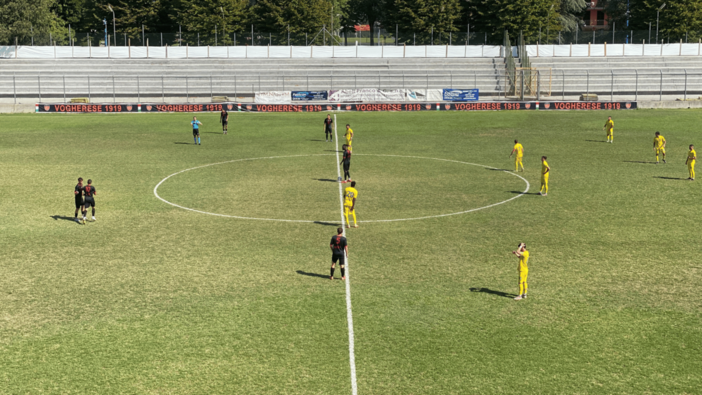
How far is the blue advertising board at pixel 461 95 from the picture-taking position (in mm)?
80125

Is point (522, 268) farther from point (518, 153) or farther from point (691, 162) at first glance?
point (691, 162)

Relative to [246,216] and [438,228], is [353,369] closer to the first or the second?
[438,228]

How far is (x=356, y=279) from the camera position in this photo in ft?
66.6

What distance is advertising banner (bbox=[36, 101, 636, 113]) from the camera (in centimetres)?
7325

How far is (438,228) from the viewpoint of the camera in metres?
26.0

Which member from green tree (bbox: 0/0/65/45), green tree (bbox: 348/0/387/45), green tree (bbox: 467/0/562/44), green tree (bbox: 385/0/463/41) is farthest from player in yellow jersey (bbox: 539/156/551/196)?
green tree (bbox: 348/0/387/45)

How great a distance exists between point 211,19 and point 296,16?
42.7ft

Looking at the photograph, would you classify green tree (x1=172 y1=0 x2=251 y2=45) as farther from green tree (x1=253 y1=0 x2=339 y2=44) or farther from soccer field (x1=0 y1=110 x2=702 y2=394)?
soccer field (x1=0 y1=110 x2=702 y2=394)

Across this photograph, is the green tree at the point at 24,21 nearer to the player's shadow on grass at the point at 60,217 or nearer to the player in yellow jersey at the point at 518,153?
the player's shadow on grass at the point at 60,217

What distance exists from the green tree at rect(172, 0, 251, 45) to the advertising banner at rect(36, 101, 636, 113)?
109 feet

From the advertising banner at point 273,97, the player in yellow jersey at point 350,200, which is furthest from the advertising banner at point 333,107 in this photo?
the player in yellow jersey at point 350,200

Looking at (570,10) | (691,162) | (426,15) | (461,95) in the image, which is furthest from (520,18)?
(691,162)

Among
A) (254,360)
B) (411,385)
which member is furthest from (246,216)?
(411,385)

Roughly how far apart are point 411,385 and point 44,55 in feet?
307
